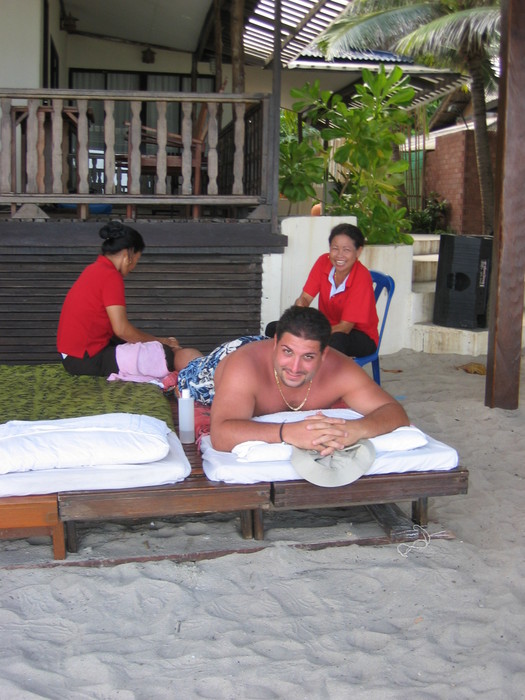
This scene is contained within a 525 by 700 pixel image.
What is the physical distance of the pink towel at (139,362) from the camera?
5262mm

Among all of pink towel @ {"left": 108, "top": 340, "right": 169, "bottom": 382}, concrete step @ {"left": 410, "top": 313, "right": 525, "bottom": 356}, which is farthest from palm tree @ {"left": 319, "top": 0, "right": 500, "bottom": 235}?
pink towel @ {"left": 108, "top": 340, "right": 169, "bottom": 382}

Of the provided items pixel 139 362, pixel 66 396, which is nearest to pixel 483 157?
pixel 139 362

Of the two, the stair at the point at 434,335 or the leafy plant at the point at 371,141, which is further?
the leafy plant at the point at 371,141

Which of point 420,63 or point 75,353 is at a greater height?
point 420,63

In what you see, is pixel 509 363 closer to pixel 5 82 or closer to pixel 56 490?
A: pixel 56 490

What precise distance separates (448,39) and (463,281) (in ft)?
23.0

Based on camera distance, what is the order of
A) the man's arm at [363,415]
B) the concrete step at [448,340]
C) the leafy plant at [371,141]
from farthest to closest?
the leafy plant at [371,141] → the concrete step at [448,340] → the man's arm at [363,415]

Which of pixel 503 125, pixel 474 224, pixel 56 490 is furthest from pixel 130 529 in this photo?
pixel 474 224

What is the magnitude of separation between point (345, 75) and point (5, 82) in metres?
6.39

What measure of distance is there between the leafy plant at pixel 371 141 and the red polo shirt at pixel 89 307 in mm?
3680

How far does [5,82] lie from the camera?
8.77 m

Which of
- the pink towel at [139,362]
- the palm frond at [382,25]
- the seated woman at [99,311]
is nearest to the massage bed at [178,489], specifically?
the pink towel at [139,362]

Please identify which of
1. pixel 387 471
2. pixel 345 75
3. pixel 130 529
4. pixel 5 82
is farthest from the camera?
pixel 345 75

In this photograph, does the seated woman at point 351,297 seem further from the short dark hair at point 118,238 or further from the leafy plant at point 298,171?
the leafy plant at point 298,171
